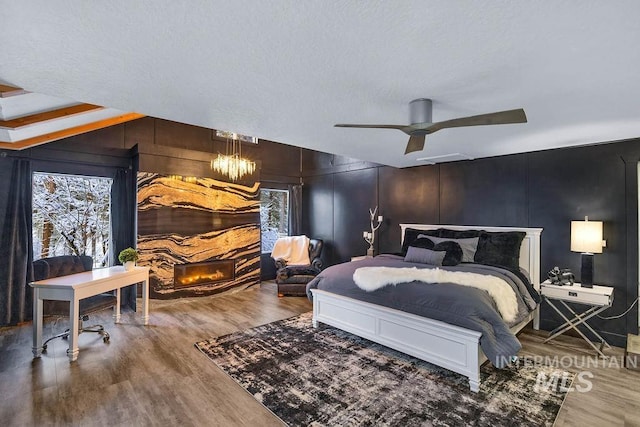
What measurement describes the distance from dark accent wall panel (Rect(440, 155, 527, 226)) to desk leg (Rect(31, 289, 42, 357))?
5342 mm

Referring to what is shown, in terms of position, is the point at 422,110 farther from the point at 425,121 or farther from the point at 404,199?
the point at 404,199

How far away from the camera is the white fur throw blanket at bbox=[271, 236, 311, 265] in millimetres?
6113

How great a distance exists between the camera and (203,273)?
17.9 ft

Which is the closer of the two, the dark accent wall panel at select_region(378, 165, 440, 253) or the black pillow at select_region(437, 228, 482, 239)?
the black pillow at select_region(437, 228, 482, 239)

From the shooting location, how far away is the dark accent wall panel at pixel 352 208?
620cm

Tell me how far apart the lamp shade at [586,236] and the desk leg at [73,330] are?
18.0ft

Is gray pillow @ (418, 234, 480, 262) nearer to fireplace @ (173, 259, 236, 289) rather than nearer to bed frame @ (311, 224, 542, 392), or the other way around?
bed frame @ (311, 224, 542, 392)

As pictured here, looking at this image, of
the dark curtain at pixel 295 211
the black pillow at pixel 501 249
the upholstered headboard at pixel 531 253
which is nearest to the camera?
the black pillow at pixel 501 249

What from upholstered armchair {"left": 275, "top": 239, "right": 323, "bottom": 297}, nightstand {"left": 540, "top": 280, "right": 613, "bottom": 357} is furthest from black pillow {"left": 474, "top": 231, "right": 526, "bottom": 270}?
upholstered armchair {"left": 275, "top": 239, "right": 323, "bottom": 297}

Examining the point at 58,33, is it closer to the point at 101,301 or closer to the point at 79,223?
the point at 101,301

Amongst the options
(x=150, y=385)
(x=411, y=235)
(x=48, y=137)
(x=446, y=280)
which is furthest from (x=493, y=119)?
(x=48, y=137)

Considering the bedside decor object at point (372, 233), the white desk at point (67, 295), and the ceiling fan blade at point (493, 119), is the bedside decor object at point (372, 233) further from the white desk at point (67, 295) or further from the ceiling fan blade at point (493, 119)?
the white desk at point (67, 295)

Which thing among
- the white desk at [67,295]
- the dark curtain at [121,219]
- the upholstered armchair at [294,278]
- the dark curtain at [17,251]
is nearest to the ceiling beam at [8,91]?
the white desk at [67,295]

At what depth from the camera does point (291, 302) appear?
5.22 meters
